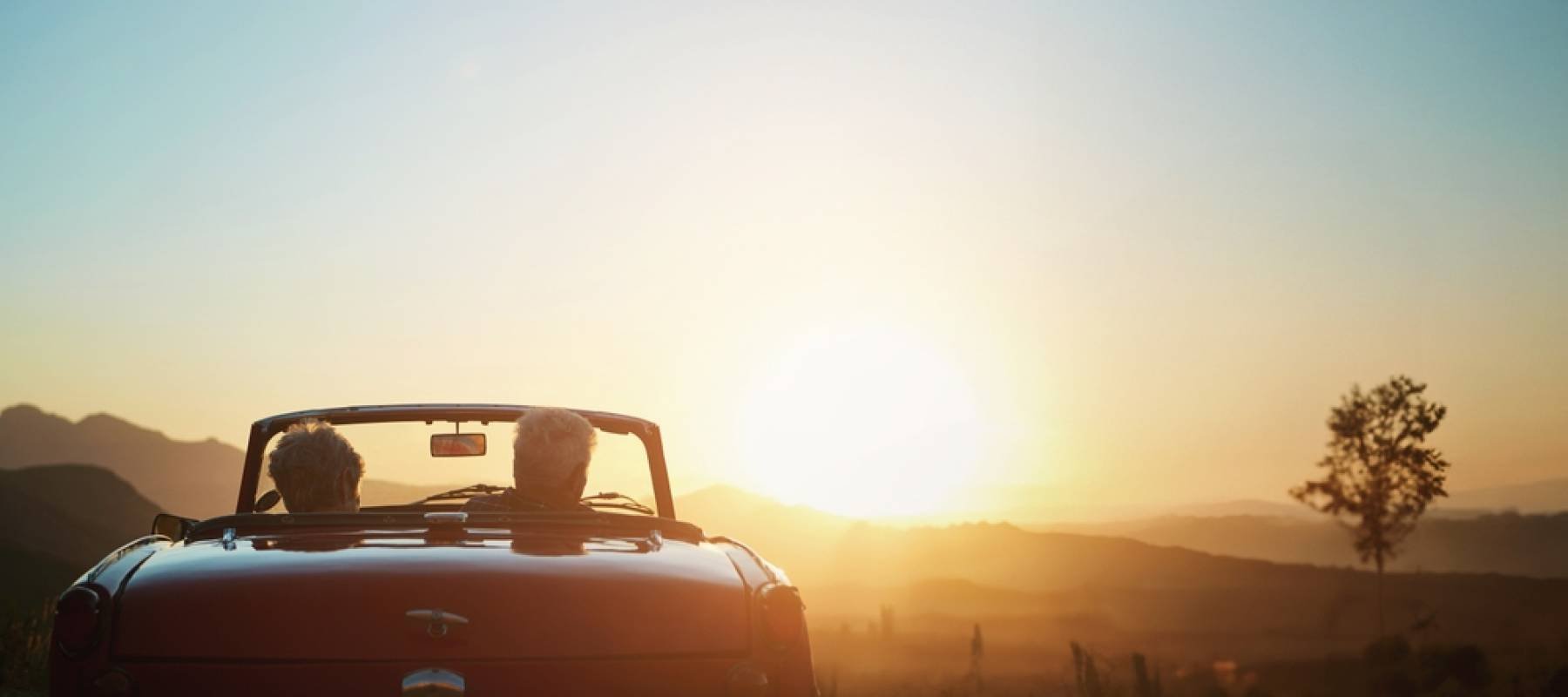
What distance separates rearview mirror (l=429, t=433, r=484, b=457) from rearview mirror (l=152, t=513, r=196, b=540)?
38.5 inches

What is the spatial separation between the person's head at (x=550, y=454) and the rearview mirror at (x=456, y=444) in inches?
15.3

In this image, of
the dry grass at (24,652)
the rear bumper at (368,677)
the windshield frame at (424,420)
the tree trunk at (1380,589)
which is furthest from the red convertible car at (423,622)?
the tree trunk at (1380,589)

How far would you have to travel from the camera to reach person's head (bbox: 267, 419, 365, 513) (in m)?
5.42

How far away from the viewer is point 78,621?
12.7 feet

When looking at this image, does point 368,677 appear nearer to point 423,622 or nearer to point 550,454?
point 423,622

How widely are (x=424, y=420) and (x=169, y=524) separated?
3.60ft

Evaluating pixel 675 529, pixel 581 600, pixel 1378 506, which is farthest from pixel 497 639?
pixel 1378 506

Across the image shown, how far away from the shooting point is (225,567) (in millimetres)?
4043

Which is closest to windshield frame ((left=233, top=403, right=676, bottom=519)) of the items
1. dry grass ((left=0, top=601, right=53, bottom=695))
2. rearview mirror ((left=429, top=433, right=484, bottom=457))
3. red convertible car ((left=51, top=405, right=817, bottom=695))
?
rearview mirror ((left=429, top=433, right=484, bottom=457))

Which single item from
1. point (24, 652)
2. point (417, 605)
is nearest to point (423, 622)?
point (417, 605)

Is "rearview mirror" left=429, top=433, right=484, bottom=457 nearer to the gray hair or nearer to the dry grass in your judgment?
the gray hair

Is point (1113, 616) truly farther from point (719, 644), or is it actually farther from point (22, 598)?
point (719, 644)

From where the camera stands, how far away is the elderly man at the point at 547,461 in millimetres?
5461

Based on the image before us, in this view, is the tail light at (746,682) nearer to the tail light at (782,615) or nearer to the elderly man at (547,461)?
the tail light at (782,615)
